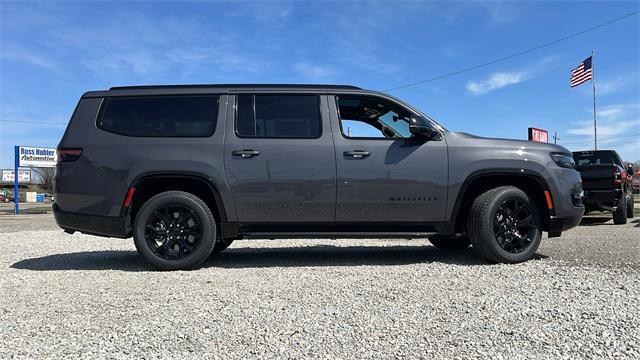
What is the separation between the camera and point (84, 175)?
5.28 metres

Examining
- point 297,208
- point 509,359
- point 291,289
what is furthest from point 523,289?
point 297,208

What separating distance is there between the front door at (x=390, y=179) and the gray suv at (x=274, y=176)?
0.01 meters

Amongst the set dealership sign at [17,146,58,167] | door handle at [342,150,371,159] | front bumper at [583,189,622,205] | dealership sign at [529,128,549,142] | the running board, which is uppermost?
dealership sign at [529,128,549,142]

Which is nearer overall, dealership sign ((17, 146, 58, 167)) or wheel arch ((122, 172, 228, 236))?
wheel arch ((122, 172, 228, 236))

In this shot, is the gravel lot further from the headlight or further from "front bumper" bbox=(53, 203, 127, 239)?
the headlight

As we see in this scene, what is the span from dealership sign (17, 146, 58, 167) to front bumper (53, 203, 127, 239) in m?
25.5

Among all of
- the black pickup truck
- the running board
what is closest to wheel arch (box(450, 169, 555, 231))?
the running board

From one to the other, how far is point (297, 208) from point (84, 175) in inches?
91.3

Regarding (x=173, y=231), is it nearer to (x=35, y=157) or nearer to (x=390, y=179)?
(x=390, y=179)

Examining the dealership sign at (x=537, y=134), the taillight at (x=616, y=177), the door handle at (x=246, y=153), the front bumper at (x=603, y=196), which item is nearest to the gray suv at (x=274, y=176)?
the door handle at (x=246, y=153)

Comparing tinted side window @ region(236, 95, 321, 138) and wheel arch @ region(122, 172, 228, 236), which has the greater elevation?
tinted side window @ region(236, 95, 321, 138)

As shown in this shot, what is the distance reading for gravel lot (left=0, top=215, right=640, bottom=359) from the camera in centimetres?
284

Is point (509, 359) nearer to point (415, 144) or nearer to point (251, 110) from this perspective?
point (415, 144)

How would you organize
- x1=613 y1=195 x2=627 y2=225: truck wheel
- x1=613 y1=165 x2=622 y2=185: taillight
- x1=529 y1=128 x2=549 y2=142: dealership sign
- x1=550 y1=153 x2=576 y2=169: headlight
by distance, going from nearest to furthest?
1. x1=550 y1=153 x2=576 y2=169: headlight
2. x1=613 y1=165 x2=622 y2=185: taillight
3. x1=613 y1=195 x2=627 y2=225: truck wheel
4. x1=529 y1=128 x2=549 y2=142: dealership sign
